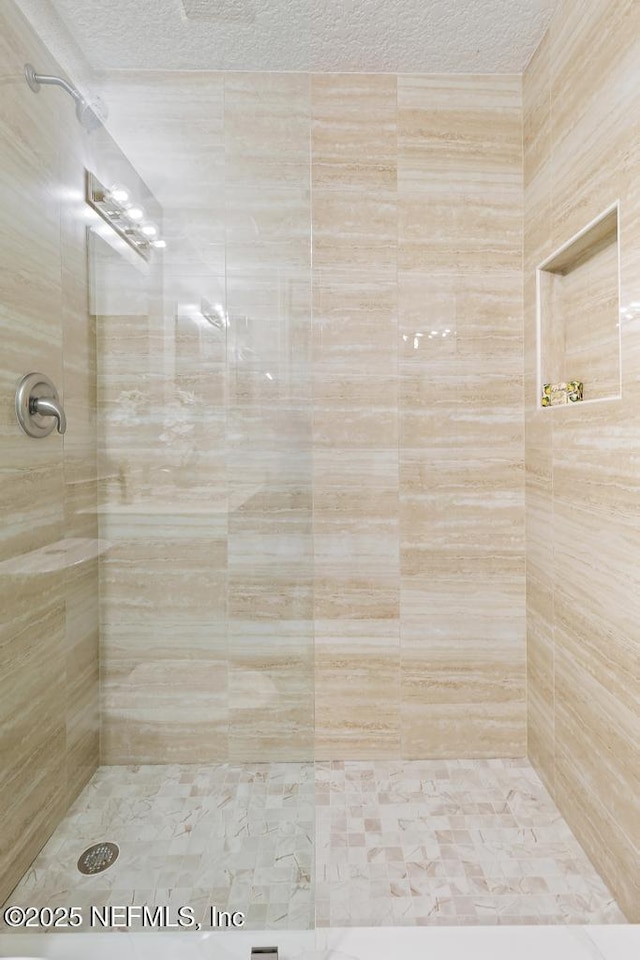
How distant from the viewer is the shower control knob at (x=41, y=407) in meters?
0.92

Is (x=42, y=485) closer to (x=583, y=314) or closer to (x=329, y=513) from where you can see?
(x=329, y=513)

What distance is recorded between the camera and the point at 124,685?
97 cm

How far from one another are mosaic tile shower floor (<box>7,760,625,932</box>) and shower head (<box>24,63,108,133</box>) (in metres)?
0.98

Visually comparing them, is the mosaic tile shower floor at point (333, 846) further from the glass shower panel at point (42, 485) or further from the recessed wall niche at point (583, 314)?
the recessed wall niche at point (583, 314)

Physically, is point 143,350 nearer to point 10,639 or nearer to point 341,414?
point 10,639

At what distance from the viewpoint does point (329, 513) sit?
7.02 feet

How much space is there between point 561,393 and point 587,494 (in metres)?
0.40

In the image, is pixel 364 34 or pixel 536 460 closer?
pixel 364 34

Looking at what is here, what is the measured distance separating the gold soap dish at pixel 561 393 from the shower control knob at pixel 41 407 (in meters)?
1.42

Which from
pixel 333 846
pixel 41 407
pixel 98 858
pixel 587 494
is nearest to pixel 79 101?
pixel 41 407

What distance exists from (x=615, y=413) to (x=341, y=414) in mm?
925

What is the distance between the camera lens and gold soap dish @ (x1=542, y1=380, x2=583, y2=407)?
1775mm

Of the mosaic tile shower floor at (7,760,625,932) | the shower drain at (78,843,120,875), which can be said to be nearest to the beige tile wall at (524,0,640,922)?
the mosaic tile shower floor at (7,760,625,932)

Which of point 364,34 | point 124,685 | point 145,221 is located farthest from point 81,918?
point 364,34
